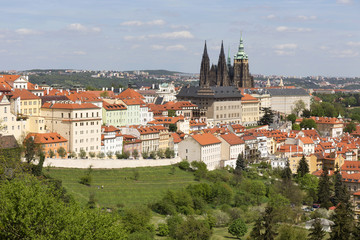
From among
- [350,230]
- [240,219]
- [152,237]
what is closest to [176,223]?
[152,237]

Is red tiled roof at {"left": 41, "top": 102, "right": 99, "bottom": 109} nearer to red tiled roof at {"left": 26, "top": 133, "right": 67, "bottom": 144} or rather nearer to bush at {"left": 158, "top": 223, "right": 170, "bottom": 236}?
red tiled roof at {"left": 26, "top": 133, "right": 67, "bottom": 144}

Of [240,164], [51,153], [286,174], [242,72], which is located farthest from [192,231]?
[242,72]

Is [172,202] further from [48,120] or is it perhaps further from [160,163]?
[48,120]

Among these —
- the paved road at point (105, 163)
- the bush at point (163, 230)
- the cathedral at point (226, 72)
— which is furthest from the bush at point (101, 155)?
the cathedral at point (226, 72)

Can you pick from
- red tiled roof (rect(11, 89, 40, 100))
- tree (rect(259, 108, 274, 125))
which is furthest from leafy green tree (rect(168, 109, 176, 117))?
red tiled roof (rect(11, 89, 40, 100))

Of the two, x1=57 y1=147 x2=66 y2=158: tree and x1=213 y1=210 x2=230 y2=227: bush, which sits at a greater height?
x1=57 y1=147 x2=66 y2=158: tree

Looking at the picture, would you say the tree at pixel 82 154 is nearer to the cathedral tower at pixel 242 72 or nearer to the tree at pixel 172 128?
the tree at pixel 172 128

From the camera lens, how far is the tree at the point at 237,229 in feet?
169

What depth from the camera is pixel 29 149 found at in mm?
56031

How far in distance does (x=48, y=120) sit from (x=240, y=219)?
23697 mm

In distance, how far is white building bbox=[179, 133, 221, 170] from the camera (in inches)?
2864

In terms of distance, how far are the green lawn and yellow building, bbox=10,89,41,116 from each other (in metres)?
9.83

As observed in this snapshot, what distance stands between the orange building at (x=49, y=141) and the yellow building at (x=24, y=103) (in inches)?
165

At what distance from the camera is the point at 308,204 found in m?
67.2
